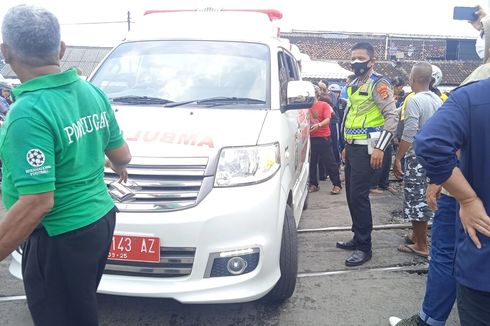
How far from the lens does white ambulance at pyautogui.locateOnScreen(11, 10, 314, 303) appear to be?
2.56 metres

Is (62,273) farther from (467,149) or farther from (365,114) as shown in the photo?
(365,114)

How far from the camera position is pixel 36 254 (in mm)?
1687

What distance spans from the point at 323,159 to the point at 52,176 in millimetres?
6108

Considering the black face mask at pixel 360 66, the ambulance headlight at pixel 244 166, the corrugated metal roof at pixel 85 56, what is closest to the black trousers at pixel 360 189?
the black face mask at pixel 360 66

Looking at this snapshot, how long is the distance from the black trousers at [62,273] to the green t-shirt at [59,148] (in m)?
0.06

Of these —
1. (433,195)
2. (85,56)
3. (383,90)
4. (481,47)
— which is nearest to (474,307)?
(481,47)

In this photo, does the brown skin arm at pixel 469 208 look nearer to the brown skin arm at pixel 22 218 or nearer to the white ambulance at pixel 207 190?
the white ambulance at pixel 207 190

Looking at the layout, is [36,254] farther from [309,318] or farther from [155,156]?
[309,318]

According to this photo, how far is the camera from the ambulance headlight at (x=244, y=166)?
268 centimetres

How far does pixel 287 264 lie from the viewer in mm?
3010

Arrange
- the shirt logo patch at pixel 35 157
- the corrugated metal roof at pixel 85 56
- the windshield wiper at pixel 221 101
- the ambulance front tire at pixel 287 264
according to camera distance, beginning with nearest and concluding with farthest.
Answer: the shirt logo patch at pixel 35 157 → the ambulance front tire at pixel 287 264 → the windshield wiper at pixel 221 101 → the corrugated metal roof at pixel 85 56

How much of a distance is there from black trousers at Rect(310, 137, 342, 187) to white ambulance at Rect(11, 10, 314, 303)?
12.6 feet

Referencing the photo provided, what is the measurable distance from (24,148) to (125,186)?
1.21m

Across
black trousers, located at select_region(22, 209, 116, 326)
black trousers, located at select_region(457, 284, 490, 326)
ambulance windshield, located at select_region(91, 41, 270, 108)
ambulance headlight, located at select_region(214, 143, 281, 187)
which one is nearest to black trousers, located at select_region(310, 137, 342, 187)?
ambulance windshield, located at select_region(91, 41, 270, 108)
